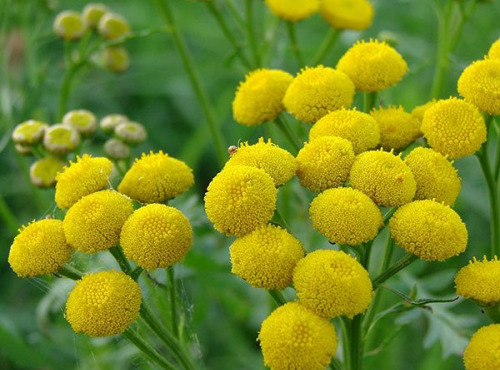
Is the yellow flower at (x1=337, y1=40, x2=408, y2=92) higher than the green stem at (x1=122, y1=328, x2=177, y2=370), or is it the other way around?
the yellow flower at (x1=337, y1=40, x2=408, y2=92)

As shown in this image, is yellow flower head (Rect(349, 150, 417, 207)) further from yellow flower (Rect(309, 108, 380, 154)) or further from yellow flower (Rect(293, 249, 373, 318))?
yellow flower (Rect(293, 249, 373, 318))

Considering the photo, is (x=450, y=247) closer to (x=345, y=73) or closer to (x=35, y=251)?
(x=345, y=73)

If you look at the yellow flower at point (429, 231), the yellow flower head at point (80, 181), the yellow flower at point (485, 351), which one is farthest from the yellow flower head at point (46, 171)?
the yellow flower at point (485, 351)

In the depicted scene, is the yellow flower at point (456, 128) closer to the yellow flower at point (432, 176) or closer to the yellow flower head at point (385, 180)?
the yellow flower at point (432, 176)

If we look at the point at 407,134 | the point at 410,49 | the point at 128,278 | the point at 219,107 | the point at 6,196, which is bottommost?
the point at 6,196

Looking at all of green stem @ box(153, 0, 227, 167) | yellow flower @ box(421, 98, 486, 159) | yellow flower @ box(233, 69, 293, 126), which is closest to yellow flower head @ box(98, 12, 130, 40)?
green stem @ box(153, 0, 227, 167)

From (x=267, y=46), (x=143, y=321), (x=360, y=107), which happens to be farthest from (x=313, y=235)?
(x=143, y=321)
